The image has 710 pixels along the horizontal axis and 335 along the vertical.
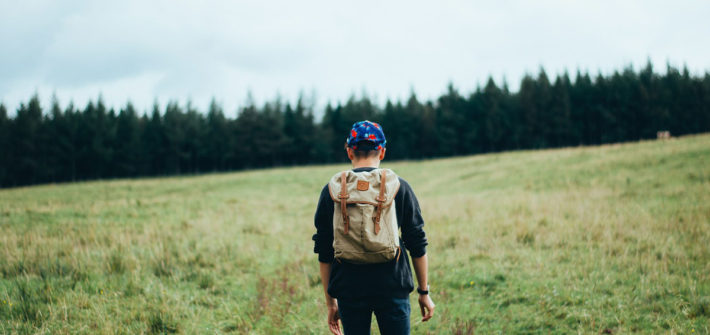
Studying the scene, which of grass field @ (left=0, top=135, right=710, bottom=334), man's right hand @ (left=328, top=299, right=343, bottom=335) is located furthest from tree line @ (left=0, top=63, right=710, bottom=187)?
man's right hand @ (left=328, top=299, right=343, bottom=335)

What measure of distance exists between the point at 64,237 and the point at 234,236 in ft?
12.3

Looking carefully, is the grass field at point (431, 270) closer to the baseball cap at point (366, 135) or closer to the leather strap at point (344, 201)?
the leather strap at point (344, 201)

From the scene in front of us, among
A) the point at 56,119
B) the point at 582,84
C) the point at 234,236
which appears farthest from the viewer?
the point at 582,84

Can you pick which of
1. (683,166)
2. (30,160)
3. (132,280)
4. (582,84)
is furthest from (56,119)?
(582,84)

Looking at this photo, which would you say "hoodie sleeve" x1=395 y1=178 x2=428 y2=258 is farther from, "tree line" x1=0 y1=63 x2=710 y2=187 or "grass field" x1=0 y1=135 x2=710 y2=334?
"tree line" x1=0 y1=63 x2=710 y2=187

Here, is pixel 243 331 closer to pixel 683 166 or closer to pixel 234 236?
pixel 234 236

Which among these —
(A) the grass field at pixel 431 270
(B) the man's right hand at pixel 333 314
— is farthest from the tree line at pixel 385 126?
(B) the man's right hand at pixel 333 314

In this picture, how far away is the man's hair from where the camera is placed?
2.23 metres

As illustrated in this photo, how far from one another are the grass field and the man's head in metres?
3.09

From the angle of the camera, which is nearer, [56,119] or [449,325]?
[449,325]

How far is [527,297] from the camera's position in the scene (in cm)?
502

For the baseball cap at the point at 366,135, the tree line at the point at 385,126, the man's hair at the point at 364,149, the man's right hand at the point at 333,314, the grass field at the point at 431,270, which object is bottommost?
the grass field at the point at 431,270

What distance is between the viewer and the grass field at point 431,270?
4355 millimetres

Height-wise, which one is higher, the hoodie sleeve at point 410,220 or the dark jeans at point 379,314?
the hoodie sleeve at point 410,220
